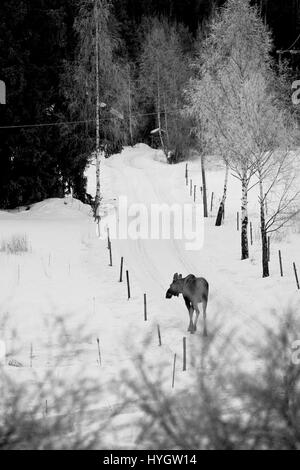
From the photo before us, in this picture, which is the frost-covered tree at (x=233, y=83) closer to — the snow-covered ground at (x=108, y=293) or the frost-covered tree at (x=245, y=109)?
the frost-covered tree at (x=245, y=109)

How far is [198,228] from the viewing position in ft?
93.5

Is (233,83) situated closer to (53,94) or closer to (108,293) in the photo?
(53,94)

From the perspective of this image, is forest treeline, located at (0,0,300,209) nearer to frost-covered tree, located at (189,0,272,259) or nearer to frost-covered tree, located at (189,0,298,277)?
frost-covered tree, located at (189,0,272,259)

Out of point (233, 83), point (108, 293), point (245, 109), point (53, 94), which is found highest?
point (53, 94)

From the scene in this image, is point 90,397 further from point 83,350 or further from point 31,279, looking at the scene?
point 31,279

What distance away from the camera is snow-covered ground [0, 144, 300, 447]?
41.1ft

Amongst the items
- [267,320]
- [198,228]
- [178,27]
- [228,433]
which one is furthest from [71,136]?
[178,27]

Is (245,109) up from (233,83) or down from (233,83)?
down

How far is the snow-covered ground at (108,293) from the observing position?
41.1 feet

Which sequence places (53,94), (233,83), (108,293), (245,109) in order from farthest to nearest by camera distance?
(53,94)
(233,83)
(245,109)
(108,293)

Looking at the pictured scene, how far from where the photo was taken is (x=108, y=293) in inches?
687

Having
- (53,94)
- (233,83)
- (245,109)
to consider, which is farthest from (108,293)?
(53,94)

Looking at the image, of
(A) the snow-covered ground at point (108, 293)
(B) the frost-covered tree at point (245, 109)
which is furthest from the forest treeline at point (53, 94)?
(B) the frost-covered tree at point (245, 109)

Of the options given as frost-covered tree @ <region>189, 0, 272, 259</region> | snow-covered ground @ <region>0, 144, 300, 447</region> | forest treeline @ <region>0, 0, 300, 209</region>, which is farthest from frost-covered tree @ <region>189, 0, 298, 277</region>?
forest treeline @ <region>0, 0, 300, 209</region>
